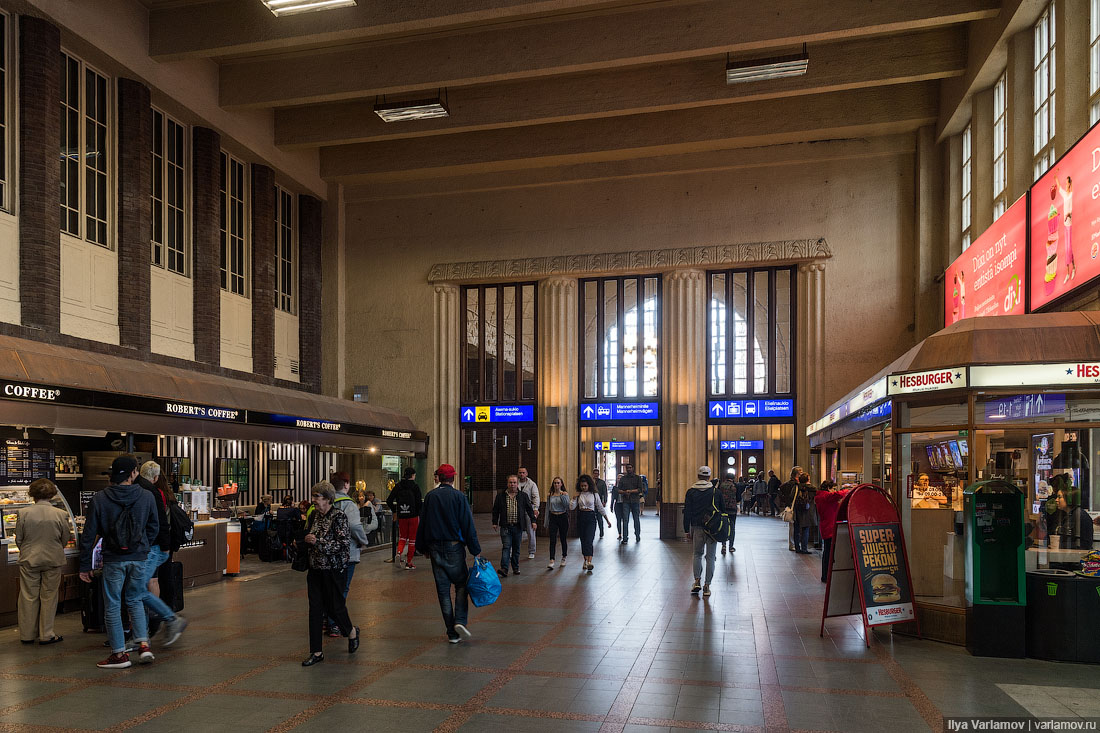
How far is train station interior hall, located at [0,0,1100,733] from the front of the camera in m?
7.04

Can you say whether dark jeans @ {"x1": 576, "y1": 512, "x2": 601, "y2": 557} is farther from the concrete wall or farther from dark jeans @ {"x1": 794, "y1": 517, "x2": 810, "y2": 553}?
the concrete wall

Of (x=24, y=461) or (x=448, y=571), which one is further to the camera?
(x=24, y=461)

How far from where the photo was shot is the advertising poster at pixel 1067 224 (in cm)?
970

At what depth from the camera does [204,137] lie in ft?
58.9

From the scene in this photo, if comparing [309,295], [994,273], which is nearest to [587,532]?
[994,273]

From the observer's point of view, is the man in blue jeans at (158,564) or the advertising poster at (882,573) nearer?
the man in blue jeans at (158,564)

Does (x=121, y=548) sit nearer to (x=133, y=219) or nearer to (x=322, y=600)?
(x=322, y=600)

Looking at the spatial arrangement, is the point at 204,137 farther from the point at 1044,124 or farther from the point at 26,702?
the point at 1044,124

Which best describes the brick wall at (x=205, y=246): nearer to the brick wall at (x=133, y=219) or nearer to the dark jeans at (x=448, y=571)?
the brick wall at (x=133, y=219)

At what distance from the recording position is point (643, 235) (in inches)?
838

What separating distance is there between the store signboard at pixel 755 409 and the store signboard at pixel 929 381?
40.3ft

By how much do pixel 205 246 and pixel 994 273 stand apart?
14.9 m

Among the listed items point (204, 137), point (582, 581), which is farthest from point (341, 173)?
point (582, 581)

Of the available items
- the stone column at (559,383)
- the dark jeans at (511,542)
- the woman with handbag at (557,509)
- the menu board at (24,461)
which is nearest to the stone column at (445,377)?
the stone column at (559,383)
